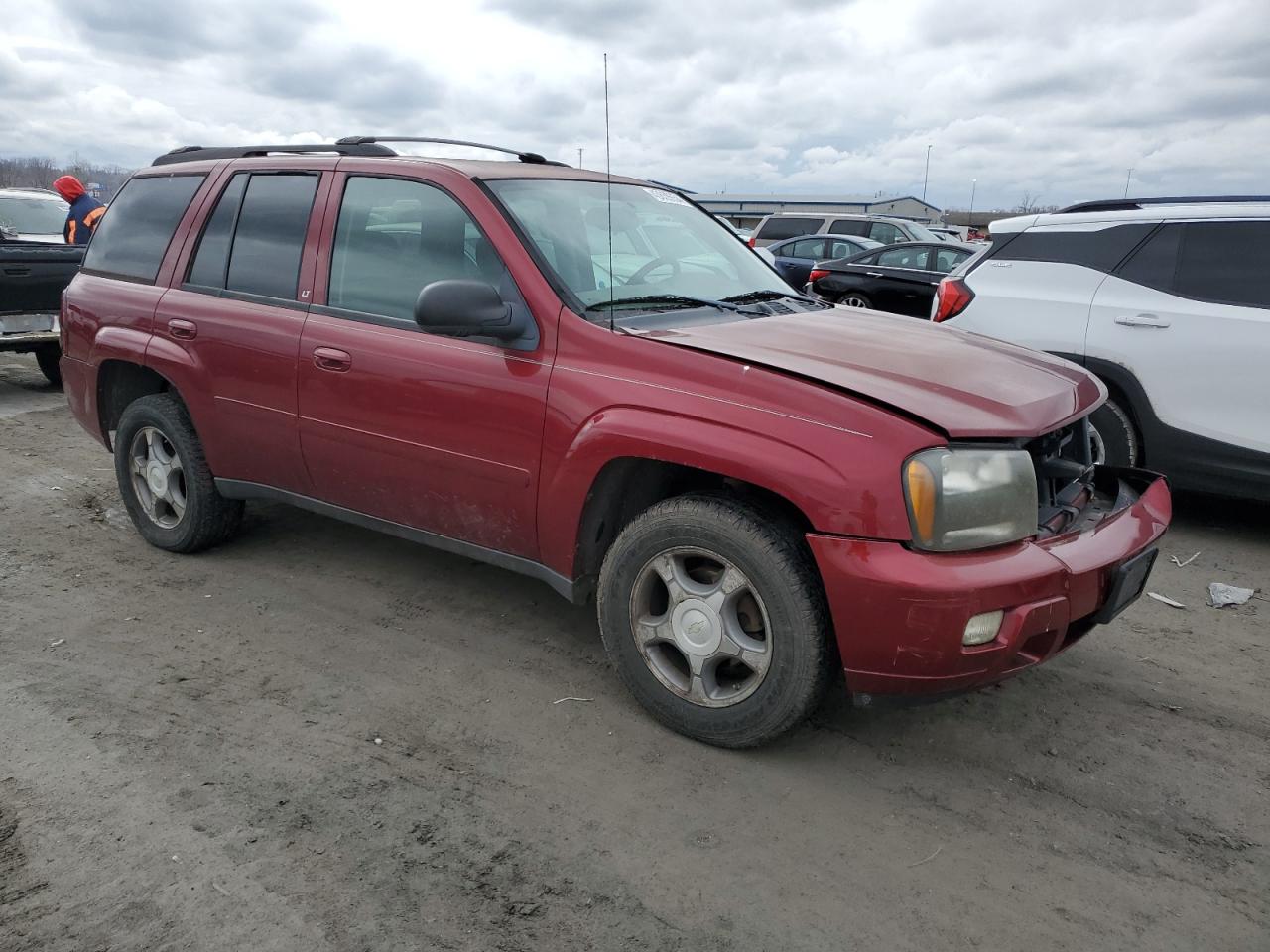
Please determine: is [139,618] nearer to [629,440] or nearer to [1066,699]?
[629,440]

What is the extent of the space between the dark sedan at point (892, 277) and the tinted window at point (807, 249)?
127 inches

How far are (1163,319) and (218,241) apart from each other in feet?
15.9

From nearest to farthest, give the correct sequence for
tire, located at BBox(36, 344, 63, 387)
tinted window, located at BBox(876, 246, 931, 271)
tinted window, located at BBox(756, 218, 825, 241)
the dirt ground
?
the dirt ground < tire, located at BBox(36, 344, 63, 387) < tinted window, located at BBox(876, 246, 931, 271) < tinted window, located at BBox(756, 218, 825, 241)

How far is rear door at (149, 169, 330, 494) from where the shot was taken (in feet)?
12.8

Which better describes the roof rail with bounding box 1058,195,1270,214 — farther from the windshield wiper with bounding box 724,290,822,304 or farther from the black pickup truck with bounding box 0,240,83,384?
the black pickup truck with bounding box 0,240,83,384

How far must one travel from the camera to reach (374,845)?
254 centimetres

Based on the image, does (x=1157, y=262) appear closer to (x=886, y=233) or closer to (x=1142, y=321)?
(x=1142, y=321)

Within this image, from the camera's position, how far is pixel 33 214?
11992 millimetres

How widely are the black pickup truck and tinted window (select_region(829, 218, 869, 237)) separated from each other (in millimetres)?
12370

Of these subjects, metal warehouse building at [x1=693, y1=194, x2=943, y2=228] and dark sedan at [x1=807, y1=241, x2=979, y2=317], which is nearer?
dark sedan at [x1=807, y1=241, x2=979, y2=317]

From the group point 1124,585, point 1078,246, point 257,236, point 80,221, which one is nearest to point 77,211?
point 80,221

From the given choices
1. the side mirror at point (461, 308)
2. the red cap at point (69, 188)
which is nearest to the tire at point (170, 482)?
the side mirror at point (461, 308)

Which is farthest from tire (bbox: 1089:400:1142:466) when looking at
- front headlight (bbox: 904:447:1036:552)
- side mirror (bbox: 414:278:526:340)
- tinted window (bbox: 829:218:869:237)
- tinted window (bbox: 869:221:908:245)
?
tinted window (bbox: 829:218:869:237)

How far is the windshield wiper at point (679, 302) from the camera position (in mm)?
3324
